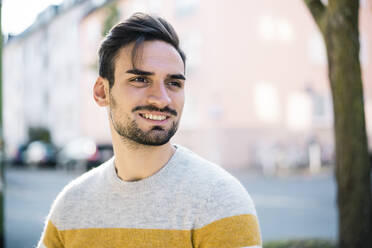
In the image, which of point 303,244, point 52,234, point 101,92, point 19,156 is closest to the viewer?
point 52,234

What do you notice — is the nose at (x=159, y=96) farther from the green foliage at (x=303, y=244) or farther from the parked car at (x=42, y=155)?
the parked car at (x=42, y=155)

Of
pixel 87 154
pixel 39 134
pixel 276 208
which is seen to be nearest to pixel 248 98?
pixel 87 154

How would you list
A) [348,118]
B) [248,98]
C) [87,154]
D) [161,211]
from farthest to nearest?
[248,98], [87,154], [348,118], [161,211]

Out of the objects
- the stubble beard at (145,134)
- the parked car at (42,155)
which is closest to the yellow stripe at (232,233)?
the stubble beard at (145,134)

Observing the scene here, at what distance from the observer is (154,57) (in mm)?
1678

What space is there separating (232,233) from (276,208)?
8.60 meters

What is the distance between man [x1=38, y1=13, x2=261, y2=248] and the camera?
154 cm

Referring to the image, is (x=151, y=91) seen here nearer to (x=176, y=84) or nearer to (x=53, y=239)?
(x=176, y=84)

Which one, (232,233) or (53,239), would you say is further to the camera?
(53,239)

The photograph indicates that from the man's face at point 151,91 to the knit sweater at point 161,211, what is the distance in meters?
0.14

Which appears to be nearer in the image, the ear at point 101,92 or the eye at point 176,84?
the eye at point 176,84

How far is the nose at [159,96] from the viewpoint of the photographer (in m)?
1.69

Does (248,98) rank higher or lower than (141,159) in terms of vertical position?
higher

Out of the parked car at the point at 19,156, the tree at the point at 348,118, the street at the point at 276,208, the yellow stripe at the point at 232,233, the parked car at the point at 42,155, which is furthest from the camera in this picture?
the parked car at the point at 19,156
